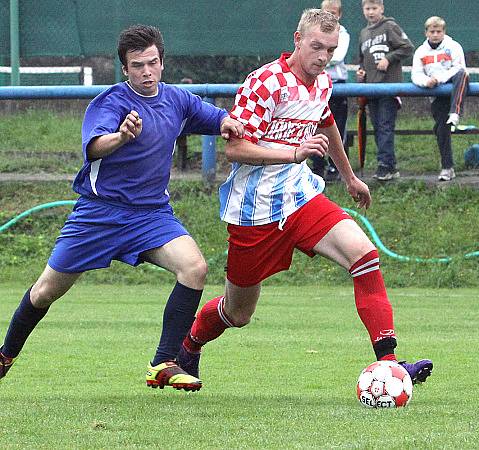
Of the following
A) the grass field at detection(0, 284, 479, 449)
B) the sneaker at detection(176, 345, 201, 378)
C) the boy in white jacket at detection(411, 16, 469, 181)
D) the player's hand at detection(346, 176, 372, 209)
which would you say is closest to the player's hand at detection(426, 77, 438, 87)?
the boy in white jacket at detection(411, 16, 469, 181)

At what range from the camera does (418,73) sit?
1438 centimetres

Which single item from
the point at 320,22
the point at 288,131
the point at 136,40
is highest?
the point at 320,22

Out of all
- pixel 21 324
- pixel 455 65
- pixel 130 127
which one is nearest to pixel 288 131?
pixel 130 127

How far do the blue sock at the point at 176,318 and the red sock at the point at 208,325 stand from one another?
2.43ft

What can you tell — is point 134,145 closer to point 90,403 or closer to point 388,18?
point 90,403

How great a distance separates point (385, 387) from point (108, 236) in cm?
168

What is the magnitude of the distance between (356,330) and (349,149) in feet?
19.4

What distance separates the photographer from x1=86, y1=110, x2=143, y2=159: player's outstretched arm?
617cm

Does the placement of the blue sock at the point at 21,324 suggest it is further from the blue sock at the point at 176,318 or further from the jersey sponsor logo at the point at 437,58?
the jersey sponsor logo at the point at 437,58

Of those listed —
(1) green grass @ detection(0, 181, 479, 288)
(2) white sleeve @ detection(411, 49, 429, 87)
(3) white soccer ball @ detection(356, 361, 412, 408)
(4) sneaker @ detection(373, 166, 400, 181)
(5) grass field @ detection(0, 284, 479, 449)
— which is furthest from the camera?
(4) sneaker @ detection(373, 166, 400, 181)

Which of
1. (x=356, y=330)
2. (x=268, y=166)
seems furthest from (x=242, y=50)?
(x=268, y=166)

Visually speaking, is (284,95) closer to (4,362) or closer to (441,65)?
(4,362)

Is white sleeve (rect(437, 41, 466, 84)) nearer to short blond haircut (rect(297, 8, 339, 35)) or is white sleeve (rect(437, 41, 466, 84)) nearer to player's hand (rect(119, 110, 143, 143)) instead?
short blond haircut (rect(297, 8, 339, 35))

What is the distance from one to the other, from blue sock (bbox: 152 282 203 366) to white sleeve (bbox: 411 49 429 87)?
8.38m
